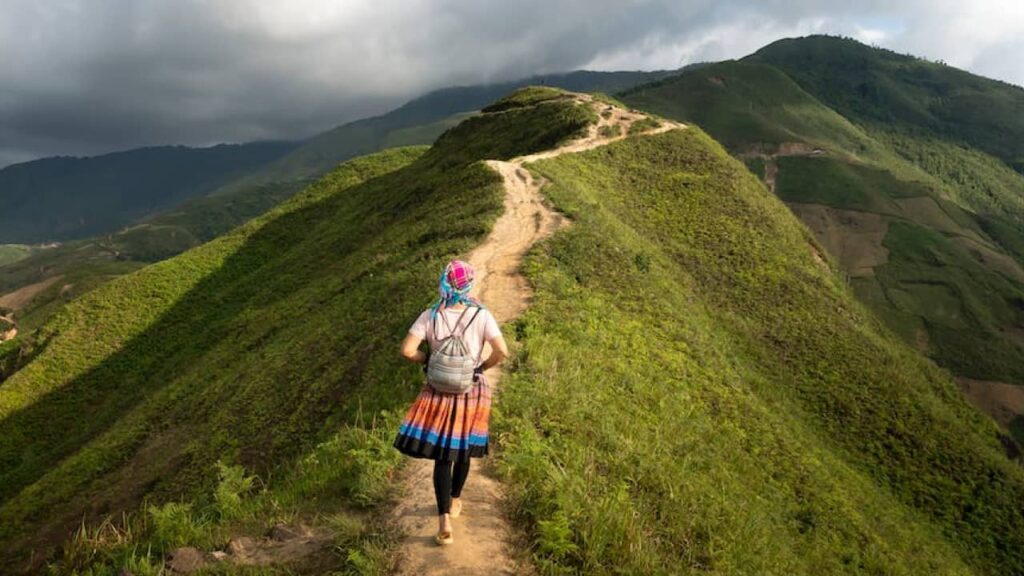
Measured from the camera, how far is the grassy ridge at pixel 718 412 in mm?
9070

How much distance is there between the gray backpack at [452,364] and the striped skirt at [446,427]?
0.68ft

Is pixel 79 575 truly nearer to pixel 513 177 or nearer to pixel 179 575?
pixel 179 575

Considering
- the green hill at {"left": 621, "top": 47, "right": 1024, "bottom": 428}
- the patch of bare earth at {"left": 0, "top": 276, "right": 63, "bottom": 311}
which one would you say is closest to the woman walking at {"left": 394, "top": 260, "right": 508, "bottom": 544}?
the green hill at {"left": 621, "top": 47, "right": 1024, "bottom": 428}

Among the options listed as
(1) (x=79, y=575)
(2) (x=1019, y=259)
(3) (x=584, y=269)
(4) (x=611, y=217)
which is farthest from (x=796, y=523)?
(2) (x=1019, y=259)

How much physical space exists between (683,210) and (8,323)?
169771 mm

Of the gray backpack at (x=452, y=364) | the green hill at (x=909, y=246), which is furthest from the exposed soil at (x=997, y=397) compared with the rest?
the gray backpack at (x=452, y=364)

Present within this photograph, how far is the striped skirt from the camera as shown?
6824 mm

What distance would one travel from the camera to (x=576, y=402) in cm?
1195

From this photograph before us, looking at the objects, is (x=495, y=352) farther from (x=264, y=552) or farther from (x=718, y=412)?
(x=718, y=412)

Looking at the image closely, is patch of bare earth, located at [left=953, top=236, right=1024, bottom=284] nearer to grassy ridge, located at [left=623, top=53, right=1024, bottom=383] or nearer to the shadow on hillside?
grassy ridge, located at [left=623, top=53, right=1024, bottom=383]

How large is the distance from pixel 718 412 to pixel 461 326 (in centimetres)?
1471

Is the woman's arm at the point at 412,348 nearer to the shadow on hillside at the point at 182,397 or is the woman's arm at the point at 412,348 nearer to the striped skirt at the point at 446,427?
the striped skirt at the point at 446,427

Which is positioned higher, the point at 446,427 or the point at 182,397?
the point at 446,427

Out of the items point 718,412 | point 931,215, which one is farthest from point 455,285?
point 931,215
